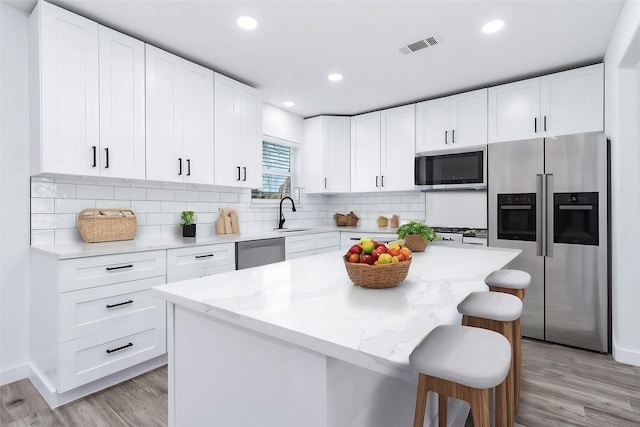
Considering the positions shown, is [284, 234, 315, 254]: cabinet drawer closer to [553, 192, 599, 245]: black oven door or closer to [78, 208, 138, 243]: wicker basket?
[78, 208, 138, 243]: wicker basket

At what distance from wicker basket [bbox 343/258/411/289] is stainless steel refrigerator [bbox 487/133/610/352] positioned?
2.33m

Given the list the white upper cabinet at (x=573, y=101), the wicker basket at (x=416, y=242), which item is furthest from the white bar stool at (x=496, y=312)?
the white upper cabinet at (x=573, y=101)

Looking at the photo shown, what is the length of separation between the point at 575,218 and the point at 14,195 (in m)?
4.30


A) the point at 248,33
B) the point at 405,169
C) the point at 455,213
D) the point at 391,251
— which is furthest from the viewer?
the point at 405,169

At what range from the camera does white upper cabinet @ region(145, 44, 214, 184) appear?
2727 millimetres

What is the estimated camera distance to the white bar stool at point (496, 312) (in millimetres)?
1397

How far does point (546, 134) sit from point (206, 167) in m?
3.23

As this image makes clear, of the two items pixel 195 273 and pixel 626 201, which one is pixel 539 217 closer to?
pixel 626 201

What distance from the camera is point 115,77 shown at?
249 centimetres

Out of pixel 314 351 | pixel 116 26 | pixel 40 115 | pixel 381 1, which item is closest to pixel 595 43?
pixel 381 1

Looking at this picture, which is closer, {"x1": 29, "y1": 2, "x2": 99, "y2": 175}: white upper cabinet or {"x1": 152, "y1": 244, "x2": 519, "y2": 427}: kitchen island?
{"x1": 152, "y1": 244, "x2": 519, "y2": 427}: kitchen island

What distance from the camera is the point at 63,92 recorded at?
224 cm

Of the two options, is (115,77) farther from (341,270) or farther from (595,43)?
(595,43)

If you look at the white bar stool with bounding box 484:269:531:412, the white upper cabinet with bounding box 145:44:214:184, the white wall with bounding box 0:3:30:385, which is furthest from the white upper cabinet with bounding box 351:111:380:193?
the white wall with bounding box 0:3:30:385
